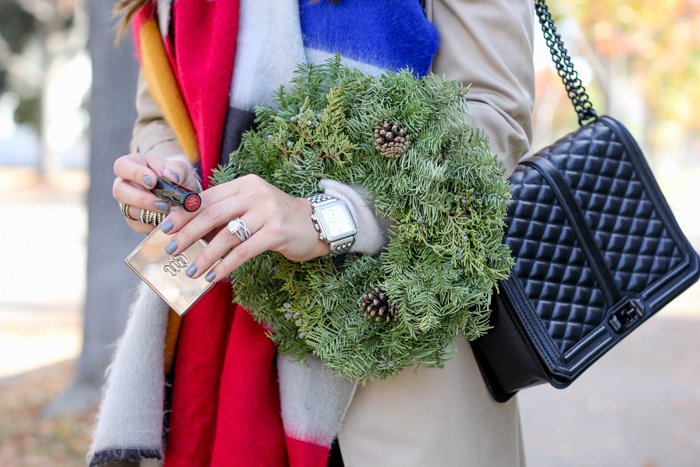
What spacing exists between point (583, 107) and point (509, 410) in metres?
0.87

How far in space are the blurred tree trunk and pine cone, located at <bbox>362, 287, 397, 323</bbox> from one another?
292 centimetres

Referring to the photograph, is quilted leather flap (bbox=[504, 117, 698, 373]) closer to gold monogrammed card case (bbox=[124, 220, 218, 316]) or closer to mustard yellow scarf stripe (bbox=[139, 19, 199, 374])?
gold monogrammed card case (bbox=[124, 220, 218, 316])

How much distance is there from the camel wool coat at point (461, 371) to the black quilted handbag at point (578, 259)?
93 mm

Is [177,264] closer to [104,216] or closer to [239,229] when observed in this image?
[239,229]

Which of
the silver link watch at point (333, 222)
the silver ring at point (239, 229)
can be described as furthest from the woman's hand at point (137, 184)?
the silver link watch at point (333, 222)

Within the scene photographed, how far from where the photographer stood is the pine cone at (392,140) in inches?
41.2

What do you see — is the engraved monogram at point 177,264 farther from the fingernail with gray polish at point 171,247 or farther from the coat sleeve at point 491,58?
the coat sleeve at point 491,58

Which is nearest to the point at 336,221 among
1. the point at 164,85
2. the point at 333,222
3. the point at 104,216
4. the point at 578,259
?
the point at 333,222

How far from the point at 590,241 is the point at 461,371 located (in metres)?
0.45

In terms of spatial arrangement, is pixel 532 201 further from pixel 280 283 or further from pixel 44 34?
pixel 44 34

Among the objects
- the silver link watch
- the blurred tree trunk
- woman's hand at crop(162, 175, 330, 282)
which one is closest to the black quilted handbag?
the silver link watch

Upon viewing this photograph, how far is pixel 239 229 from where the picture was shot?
932 millimetres

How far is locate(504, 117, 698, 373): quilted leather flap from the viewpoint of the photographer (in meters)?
1.21

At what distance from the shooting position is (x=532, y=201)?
1.23 metres
